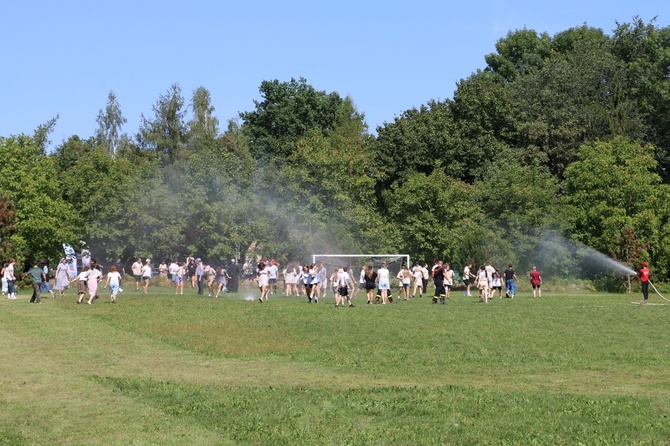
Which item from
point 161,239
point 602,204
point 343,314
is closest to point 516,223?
point 602,204

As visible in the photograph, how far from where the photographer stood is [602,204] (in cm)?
6350

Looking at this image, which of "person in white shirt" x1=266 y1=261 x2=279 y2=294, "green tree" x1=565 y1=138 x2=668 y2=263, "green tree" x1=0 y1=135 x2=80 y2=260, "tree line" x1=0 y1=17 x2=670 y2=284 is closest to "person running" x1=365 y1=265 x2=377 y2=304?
"person in white shirt" x1=266 y1=261 x2=279 y2=294

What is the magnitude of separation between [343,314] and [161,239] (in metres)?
42.9

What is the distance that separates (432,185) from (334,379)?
51.2 m

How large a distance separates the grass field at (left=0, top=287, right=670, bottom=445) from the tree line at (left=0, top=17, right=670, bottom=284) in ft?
105

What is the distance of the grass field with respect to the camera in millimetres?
12750

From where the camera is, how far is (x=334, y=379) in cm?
1805

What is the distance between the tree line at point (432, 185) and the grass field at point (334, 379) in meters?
32.1

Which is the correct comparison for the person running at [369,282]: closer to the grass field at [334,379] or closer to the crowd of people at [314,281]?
the crowd of people at [314,281]

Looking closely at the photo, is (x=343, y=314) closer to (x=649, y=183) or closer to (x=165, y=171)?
(x=649, y=183)

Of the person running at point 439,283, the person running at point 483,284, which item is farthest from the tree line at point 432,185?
the person running at point 439,283

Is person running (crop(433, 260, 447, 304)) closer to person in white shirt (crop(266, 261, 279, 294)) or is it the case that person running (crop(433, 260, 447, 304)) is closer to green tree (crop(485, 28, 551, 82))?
person in white shirt (crop(266, 261, 279, 294))

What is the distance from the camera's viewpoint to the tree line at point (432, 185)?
64250mm

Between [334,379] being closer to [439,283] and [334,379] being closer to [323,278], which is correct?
[439,283]
